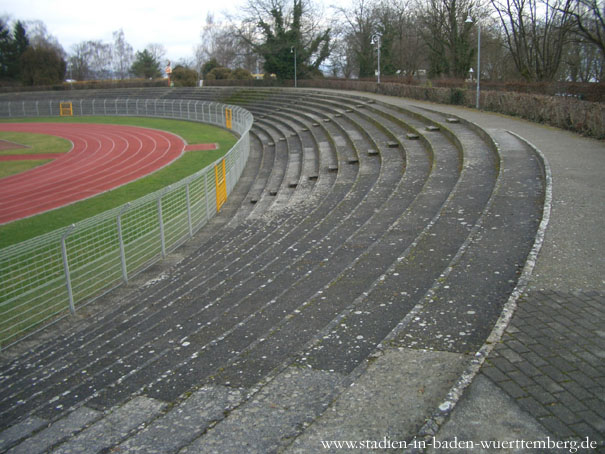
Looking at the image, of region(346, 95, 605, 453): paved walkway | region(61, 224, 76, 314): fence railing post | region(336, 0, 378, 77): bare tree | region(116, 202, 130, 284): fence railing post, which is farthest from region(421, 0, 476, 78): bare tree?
region(61, 224, 76, 314): fence railing post

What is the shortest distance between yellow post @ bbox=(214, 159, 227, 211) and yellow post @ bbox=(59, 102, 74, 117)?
42.0 metres

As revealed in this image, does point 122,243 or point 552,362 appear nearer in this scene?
point 552,362

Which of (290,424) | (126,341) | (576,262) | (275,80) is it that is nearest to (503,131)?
(576,262)

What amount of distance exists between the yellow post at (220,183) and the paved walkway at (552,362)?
970 cm

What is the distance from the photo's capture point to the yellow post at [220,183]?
15312mm

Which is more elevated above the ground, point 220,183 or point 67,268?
point 220,183

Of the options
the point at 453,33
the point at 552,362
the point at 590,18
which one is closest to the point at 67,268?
the point at 552,362

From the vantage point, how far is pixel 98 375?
17.9 ft

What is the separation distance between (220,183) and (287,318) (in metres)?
10.2

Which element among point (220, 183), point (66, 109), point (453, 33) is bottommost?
point (220, 183)

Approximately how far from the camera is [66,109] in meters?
52.4

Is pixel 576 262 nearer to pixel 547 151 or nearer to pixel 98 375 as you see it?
pixel 98 375

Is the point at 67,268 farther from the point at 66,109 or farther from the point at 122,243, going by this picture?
the point at 66,109

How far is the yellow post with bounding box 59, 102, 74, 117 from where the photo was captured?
170ft
